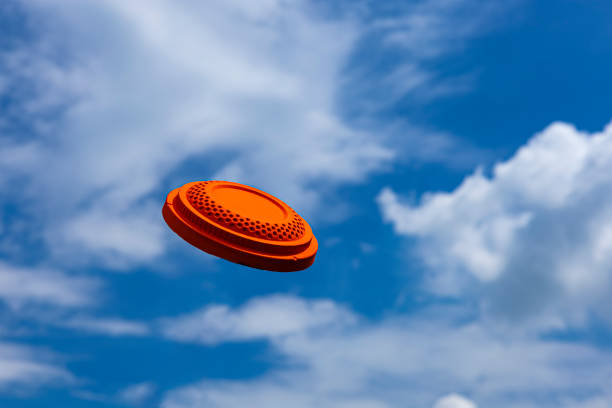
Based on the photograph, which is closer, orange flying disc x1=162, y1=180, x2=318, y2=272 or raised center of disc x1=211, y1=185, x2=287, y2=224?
orange flying disc x1=162, y1=180, x2=318, y2=272

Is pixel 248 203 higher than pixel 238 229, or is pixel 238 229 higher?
pixel 248 203

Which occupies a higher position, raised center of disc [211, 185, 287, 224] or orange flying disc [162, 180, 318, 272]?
raised center of disc [211, 185, 287, 224]

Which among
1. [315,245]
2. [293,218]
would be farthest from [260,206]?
[315,245]

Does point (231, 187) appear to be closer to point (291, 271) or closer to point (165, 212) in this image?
point (165, 212)

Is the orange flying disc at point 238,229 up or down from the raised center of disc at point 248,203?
down

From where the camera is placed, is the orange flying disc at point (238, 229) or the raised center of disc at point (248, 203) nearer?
the orange flying disc at point (238, 229)
